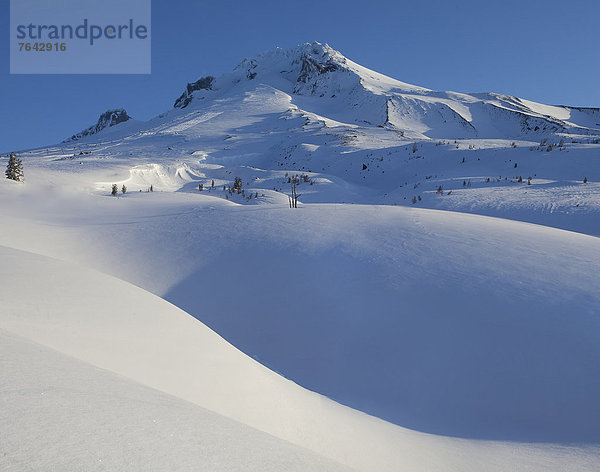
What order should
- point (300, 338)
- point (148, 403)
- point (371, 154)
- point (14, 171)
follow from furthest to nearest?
point (371, 154) → point (14, 171) → point (300, 338) → point (148, 403)

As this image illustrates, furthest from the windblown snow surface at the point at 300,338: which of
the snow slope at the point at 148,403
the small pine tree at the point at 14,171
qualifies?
the small pine tree at the point at 14,171

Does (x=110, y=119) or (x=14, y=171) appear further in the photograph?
(x=110, y=119)

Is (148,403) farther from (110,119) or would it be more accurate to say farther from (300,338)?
(110,119)

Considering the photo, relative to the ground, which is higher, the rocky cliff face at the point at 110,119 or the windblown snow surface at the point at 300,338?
the rocky cliff face at the point at 110,119

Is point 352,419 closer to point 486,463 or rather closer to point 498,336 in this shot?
point 486,463

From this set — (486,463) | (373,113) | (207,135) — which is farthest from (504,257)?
(373,113)

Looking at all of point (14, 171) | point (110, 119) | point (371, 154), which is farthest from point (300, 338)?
point (110, 119)

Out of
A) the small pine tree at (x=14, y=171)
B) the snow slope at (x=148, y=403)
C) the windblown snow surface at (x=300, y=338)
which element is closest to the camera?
the snow slope at (x=148, y=403)

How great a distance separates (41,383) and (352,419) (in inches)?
83.0

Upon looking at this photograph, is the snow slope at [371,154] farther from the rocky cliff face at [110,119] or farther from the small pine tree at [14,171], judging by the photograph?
the rocky cliff face at [110,119]

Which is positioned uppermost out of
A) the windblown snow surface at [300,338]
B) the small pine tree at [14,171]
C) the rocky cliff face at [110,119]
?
the rocky cliff face at [110,119]

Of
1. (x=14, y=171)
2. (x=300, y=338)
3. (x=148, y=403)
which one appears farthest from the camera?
(x=14, y=171)

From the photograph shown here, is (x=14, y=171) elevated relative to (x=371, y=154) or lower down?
lower down

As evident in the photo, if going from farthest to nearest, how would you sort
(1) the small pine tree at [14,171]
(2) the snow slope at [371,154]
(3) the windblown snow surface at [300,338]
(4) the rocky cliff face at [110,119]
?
(4) the rocky cliff face at [110,119], (1) the small pine tree at [14,171], (2) the snow slope at [371,154], (3) the windblown snow surface at [300,338]
